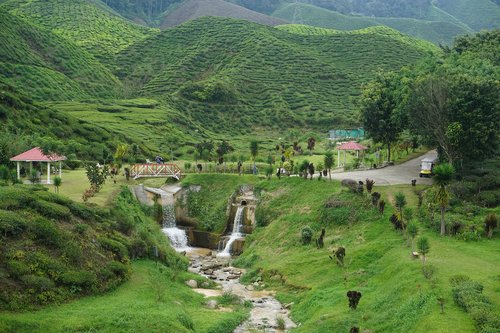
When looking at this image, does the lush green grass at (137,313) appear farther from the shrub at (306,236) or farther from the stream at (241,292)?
the shrub at (306,236)

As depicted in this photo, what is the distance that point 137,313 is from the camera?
31.4 m

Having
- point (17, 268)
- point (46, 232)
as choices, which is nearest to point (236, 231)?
point (46, 232)

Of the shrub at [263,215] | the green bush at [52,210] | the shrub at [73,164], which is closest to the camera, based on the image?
the green bush at [52,210]

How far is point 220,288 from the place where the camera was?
44.2 m

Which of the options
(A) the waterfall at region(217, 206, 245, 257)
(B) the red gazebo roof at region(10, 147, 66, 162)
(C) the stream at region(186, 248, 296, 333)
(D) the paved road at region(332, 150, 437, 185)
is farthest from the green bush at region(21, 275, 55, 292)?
(D) the paved road at region(332, 150, 437, 185)

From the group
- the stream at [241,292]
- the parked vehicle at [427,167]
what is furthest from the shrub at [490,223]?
the parked vehicle at [427,167]

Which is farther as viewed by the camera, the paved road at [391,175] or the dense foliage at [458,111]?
the paved road at [391,175]

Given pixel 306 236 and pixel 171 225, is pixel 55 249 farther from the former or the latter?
pixel 171 225

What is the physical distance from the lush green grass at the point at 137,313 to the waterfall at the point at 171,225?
60.3ft

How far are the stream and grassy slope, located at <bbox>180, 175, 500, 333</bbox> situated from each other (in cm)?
113

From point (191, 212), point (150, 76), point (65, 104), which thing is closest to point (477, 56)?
point (191, 212)

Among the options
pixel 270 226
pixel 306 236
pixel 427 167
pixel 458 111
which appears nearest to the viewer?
pixel 306 236

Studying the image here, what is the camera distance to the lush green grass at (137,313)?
93.5ft

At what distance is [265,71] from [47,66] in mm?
58769
